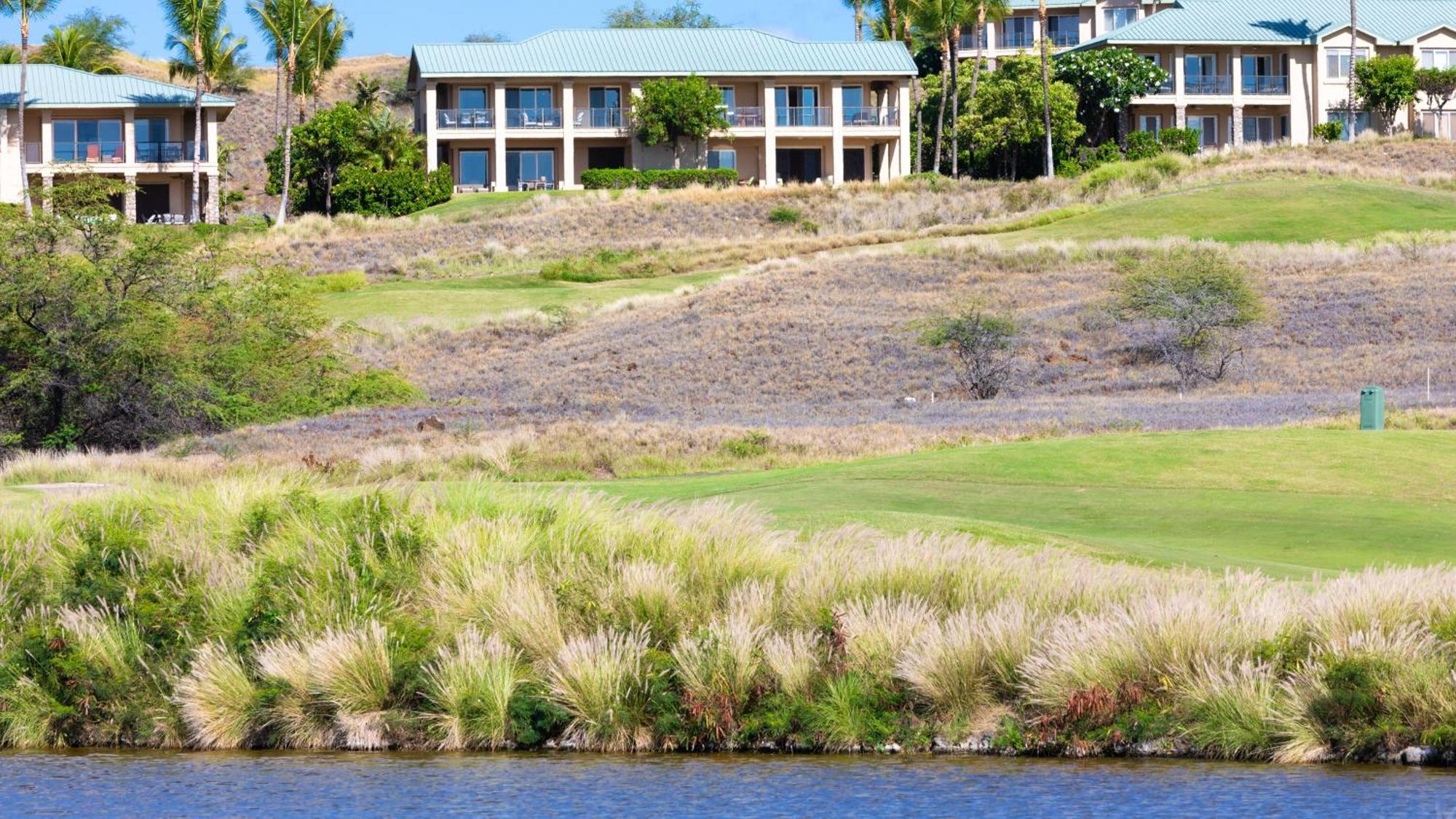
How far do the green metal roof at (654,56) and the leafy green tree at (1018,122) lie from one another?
166 inches

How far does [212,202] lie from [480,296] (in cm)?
2964

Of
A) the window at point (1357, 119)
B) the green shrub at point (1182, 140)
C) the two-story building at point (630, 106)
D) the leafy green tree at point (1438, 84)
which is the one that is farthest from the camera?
the window at point (1357, 119)

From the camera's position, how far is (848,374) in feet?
157

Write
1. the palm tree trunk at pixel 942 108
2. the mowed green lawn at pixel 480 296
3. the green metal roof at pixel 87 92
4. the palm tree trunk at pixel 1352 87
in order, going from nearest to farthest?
the mowed green lawn at pixel 480 296 < the green metal roof at pixel 87 92 < the palm tree trunk at pixel 942 108 < the palm tree trunk at pixel 1352 87

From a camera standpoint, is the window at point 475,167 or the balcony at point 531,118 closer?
the balcony at point 531,118

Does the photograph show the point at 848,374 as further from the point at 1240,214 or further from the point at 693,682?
the point at 693,682

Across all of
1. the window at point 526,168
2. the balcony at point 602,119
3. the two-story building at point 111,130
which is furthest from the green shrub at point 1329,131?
the two-story building at point 111,130

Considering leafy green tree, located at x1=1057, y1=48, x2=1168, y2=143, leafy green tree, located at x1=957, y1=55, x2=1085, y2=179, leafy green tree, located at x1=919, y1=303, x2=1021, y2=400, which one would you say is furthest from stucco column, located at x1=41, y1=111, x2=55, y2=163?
leafy green tree, located at x1=919, y1=303, x2=1021, y2=400

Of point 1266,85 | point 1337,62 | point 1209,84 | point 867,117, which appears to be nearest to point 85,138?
point 867,117

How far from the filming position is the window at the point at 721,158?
90875mm

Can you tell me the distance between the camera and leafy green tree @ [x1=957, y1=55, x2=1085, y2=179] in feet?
288

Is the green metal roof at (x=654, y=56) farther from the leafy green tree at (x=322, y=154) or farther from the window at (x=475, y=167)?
Result: the leafy green tree at (x=322, y=154)

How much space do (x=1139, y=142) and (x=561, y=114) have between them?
94.9 ft

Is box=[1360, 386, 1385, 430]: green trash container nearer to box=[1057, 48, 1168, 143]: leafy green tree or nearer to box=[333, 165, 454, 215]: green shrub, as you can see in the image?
box=[333, 165, 454, 215]: green shrub
